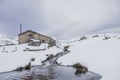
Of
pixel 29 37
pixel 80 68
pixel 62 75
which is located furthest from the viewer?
pixel 29 37

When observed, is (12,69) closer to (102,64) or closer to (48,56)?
A: (48,56)

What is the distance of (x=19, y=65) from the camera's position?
1522 inches

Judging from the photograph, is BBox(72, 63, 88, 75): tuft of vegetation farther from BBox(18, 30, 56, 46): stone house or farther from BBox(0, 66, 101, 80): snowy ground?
BBox(18, 30, 56, 46): stone house

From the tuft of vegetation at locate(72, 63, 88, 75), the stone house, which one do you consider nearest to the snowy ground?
the tuft of vegetation at locate(72, 63, 88, 75)

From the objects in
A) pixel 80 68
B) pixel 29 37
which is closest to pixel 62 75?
pixel 80 68

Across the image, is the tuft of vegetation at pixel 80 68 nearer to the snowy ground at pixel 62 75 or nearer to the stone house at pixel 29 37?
the snowy ground at pixel 62 75

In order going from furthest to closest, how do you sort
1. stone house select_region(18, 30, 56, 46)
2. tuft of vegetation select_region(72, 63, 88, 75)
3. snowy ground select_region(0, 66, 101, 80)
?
stone house select_region(18, 30, 56, 46) → tuft of vegetation select_region(72, 63, 88, 75) → snowy ground select_region(0, 66, 101, 80)

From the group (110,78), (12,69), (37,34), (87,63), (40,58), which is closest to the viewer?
(110,78)

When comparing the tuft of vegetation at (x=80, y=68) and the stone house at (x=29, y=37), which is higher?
the stone house at (x=29, y=37)

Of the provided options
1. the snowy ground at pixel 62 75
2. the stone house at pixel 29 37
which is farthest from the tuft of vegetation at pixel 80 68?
the stone house at pixel 29 37

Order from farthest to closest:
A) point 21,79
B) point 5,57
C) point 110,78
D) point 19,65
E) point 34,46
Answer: point 34,46, point 5,57, point 19,65, point 21,79, point 110,78

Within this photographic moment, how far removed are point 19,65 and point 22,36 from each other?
140ft

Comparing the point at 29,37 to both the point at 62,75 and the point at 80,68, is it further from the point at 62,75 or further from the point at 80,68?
the point at 62,75

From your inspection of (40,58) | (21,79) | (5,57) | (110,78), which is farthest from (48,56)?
(110,78)
